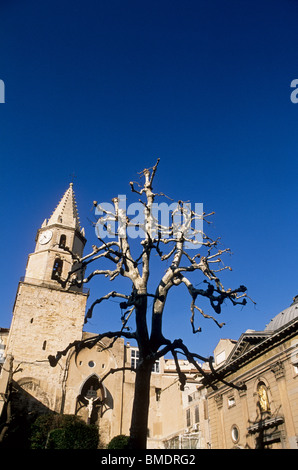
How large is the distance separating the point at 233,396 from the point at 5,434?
14.4 m

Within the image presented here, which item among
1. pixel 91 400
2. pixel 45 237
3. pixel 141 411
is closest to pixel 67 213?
pixel 45 237

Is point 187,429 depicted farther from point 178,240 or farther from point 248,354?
point 178,240

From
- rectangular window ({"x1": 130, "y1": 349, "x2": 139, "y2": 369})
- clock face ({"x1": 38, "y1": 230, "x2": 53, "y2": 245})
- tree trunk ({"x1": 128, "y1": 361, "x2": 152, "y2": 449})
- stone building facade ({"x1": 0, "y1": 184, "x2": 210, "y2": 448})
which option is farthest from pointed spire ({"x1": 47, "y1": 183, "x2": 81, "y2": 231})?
tree trunk ({"x1": 128, "y1": 361, "x2": 152, "y2": 449})

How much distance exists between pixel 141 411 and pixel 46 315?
27.0m

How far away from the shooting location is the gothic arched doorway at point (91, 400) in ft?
101

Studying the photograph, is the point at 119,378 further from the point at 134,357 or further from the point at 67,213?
the point at 67,213

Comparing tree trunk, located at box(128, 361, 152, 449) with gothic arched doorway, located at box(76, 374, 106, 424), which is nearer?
tree trunk, located at box(128, 361, 152, 449)

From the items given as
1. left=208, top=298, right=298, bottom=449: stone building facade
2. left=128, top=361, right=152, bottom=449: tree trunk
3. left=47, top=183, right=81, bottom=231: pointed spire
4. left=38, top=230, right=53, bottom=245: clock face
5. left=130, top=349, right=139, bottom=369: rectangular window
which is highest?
left=47, top=183, right=81, bottom=231: pointed spire

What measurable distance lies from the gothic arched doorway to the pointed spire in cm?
1557

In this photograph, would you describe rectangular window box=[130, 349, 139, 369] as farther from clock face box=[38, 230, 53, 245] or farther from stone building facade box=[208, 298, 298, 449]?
clock face box=[38, 230, 53, 245]

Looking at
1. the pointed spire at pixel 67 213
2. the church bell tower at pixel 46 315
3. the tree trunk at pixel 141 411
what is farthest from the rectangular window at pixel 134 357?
the tree trunk at pixel 141 411

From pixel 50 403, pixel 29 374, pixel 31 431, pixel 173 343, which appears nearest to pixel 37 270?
pixel 29 374

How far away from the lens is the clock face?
36.8 m

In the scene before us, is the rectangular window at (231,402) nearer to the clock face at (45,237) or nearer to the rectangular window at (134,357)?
the rectangular window at (134,357)
